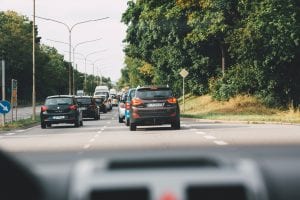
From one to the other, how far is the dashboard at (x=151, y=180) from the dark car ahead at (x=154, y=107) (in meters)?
23.0

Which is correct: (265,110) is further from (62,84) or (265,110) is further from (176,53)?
(62,84)

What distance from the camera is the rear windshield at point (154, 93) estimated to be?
82.4 feet

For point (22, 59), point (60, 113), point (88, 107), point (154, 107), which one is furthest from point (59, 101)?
point (22, 59)

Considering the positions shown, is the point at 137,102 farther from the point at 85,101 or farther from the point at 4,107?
the point at 85,101

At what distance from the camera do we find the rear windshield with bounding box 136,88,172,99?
25.1 meters

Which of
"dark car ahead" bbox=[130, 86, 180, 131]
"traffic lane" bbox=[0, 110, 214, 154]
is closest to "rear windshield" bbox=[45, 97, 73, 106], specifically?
"dark car ahead" bbox=[130, 86, 180, 131]

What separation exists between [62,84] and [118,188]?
449 ft

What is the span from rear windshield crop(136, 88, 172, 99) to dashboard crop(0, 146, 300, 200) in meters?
23.2

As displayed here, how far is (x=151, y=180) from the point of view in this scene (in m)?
1.68

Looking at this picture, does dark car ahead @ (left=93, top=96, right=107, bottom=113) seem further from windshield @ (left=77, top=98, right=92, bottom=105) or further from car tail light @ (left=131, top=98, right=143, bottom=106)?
car tail light @ (left=131, top=98, right=143, bottom=106)

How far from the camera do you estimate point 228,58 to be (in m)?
52.3

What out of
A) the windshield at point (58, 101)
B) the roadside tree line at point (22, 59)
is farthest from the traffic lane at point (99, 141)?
the roadside tree line at point (22, 59)

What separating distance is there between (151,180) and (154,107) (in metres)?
23.3

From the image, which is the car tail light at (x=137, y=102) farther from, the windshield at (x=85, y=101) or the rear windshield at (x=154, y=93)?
the windshield at (x=85, y=101)
